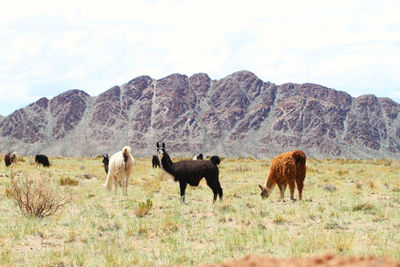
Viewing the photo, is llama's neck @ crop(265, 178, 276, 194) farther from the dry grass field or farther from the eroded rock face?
the eroded rock face

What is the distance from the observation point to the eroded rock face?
140m

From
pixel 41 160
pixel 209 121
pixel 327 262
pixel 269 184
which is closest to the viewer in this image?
pixel 327 262

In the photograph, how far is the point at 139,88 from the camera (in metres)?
181

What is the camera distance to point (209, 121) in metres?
157

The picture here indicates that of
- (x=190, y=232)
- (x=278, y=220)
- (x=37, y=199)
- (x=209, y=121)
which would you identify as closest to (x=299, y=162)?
(x=278, y=220)

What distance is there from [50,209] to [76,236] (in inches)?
99.8

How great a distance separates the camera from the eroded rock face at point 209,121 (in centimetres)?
13988

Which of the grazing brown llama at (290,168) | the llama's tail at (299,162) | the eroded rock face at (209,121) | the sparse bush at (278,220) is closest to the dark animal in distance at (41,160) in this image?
the grazing brown llama at (290,168)

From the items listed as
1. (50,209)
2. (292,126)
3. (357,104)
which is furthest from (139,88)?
(50,209)

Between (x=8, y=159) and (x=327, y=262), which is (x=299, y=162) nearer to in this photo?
(x=327, y=262)

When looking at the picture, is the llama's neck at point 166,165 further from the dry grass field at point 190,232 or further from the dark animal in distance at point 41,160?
the dark animal in distance at point 41,160

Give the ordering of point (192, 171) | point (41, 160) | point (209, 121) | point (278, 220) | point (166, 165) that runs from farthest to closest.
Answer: point (209, 121)
point (41, 160)
point (166, 165)
point (192, 171)
point (278, 220)

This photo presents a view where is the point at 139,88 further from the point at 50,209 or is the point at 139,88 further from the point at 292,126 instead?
the point at 50,209

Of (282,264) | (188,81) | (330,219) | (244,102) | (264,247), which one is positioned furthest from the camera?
(188,81)
